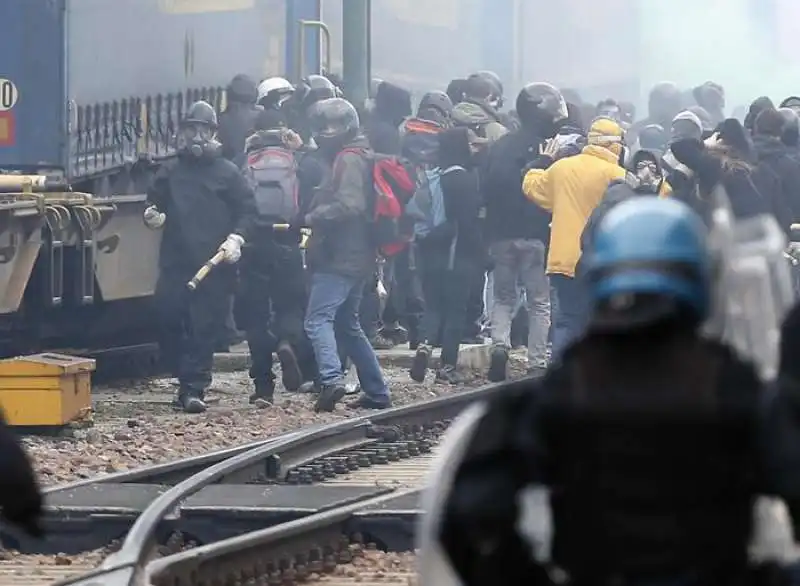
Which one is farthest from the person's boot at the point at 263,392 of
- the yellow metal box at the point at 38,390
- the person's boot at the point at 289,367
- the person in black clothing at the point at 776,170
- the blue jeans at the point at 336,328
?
the person in black clothing at the point at 776,170

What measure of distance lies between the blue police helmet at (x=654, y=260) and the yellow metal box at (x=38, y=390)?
8.16 meters

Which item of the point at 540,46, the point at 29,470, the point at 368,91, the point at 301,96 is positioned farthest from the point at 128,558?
the point at 540,46

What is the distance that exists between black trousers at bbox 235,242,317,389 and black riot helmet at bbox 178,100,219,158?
0.77m

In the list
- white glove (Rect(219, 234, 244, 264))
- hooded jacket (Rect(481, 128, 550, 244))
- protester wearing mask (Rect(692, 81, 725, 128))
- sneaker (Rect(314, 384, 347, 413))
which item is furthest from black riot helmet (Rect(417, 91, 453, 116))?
protester wearing mask (Rect(692, 81, 725, 128))

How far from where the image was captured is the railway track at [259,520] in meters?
6.73

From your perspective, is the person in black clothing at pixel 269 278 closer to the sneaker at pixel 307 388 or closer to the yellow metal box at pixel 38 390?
the sneaker at pixel 307 388

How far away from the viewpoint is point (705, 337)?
2.82 m

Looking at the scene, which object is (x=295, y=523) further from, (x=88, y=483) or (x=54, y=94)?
(x=54, y=94)

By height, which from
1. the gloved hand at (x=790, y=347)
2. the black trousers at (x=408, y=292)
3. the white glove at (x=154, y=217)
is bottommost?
the black trousers at (x=408, y=292)

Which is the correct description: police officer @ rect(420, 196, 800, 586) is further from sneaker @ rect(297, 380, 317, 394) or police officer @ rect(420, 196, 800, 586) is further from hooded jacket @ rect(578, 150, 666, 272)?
sneaker @ rect(297, 380, 317, 394)

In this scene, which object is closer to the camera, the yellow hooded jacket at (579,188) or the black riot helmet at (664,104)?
the yellow hooded jacket at (579,188)

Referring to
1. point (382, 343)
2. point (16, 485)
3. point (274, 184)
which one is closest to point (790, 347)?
point (16, 485)

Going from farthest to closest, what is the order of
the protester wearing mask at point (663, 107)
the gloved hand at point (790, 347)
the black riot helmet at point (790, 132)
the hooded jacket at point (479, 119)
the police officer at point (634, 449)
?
the protester wearing mask at point (663, 107), the hooded jacket at point (479, 119), the black riot helmet at point (790, 132), the gloved hand at point (790, 347), the police officer at point (634, 449)

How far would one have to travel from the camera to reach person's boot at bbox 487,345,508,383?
13055 mm
